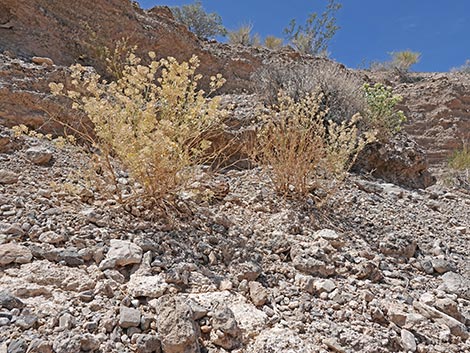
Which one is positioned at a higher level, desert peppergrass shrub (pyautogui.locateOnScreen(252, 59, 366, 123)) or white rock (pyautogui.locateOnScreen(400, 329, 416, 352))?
desert peppergrass shrub (pyautogui.locateOnScreen(252, 59, 366, 123))

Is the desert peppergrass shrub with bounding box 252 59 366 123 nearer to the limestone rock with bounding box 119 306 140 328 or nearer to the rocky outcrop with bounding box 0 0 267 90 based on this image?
the rocky outcrop with bounding box 0 0 267 90

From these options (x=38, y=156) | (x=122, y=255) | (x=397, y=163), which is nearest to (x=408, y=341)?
(x=122, y=255)

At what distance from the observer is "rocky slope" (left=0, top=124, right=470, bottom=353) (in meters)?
1.50

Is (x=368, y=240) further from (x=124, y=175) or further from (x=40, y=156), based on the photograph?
(x=40, y=156)

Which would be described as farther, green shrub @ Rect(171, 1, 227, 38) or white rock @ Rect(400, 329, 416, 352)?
green shrub @ Rect(171, 1, 227, 38)

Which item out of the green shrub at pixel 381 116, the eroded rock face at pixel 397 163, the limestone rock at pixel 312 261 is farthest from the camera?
the green shrub at pixel 381 116

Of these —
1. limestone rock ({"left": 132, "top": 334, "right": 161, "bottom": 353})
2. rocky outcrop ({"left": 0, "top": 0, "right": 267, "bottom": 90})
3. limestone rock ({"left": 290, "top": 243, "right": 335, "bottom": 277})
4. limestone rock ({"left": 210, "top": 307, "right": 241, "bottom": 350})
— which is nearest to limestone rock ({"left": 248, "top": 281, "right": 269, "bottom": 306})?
limestone rock ({"left": 210, "top": 307, "right": 241, "bottom": 350})

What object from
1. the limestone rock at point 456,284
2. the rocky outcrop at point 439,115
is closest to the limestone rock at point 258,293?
the limestone rock at point 456,284

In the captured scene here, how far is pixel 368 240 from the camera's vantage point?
2791 mm

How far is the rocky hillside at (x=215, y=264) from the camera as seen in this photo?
152 centimetres

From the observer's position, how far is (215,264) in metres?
2.15

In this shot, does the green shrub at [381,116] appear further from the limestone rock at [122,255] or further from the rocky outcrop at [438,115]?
the rocky outcrop at [438,115]

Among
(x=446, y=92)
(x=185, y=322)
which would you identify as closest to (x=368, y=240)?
(x=185, y=322)

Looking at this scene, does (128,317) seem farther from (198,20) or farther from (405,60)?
(405,60)
